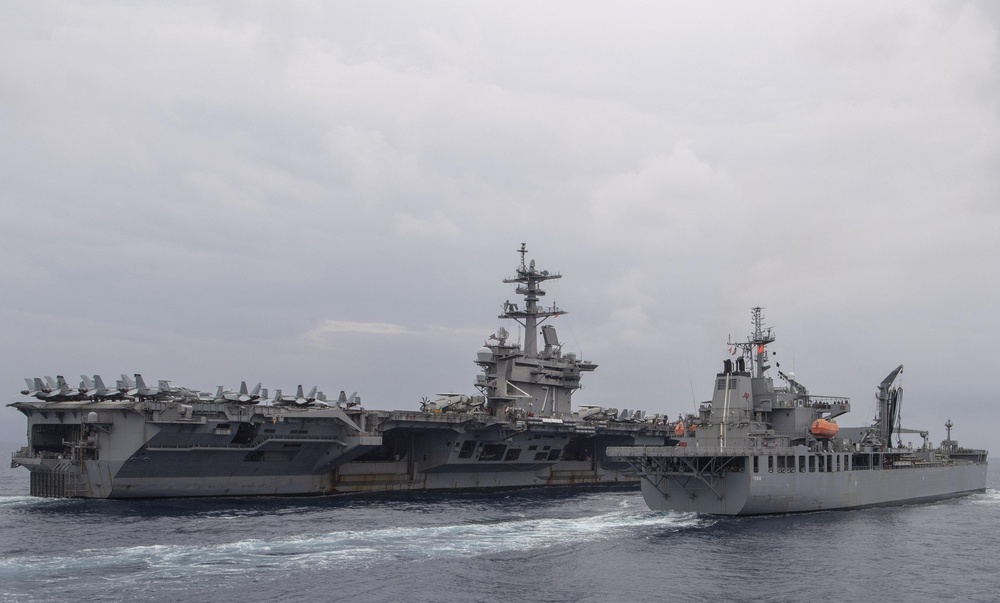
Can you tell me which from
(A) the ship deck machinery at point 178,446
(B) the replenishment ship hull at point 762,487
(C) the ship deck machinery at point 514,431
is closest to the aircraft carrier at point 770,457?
(B) the replenishment ship hull at point 762,487

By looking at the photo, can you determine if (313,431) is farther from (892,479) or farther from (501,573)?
(892,479)

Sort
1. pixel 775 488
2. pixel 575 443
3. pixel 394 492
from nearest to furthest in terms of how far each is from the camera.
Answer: pixel 775 488 → pixel 394 492 → pixel 575 443

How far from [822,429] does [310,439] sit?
17.7 m

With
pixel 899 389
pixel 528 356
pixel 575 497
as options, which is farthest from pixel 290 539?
pixel 899 389

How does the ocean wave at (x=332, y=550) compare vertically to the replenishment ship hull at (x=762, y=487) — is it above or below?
below

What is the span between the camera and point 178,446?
99.9ft

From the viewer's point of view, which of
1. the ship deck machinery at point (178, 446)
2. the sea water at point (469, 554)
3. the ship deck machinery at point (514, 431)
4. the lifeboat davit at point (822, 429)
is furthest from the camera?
the ship deck machinery at point (514, 431)

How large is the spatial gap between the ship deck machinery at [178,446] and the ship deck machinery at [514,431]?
216 centimetres

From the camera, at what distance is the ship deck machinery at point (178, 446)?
29.8 meters

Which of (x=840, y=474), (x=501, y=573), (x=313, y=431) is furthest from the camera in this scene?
(x=313, y=431)

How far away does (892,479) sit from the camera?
34.0m

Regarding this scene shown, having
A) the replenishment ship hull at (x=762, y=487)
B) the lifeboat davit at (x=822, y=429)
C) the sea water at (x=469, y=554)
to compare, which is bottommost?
the sea water at (x=469, y=554)

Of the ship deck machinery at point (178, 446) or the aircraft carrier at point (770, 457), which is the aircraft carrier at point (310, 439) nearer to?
the ship deck machinery at point (178, 446)

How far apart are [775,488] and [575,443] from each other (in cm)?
1633
